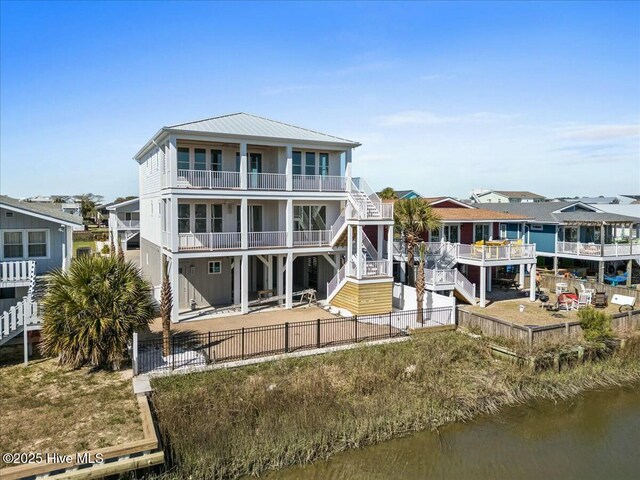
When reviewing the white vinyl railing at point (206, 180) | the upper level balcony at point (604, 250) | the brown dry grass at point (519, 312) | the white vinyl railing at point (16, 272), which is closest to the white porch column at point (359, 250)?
the brown dry grass at point (519, 312)

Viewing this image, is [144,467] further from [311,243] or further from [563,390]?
[311,243]

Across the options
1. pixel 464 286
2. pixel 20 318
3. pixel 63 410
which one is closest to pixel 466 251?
pixel 464 286

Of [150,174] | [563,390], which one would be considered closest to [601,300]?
[563,390]

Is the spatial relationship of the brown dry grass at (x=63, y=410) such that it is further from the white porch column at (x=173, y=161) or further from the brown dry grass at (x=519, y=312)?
the brown dry grass at (x=519, y=312)

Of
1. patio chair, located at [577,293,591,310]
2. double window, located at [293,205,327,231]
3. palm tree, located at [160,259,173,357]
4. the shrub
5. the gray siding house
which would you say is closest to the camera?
palm tree, located at [160,259,173,357]

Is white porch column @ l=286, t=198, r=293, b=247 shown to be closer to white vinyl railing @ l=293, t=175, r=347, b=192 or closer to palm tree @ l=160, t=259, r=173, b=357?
white vinyl railing @ l=293, t=175, r=347, b=192

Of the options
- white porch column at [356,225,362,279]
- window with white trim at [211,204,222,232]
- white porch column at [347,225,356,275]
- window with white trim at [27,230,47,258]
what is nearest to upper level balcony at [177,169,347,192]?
window with white trim at [211,204,222,232]

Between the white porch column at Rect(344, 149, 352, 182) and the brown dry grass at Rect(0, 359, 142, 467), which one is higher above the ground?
the white porch column at Rect(344, 149, 352, 182)

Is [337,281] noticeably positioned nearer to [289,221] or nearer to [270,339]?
[289,221]
